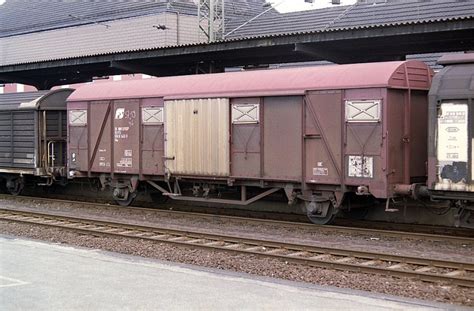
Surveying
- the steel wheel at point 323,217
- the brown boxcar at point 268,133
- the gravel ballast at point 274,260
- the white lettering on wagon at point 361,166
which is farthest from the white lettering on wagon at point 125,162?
the white lettering on wagon at point 361,166

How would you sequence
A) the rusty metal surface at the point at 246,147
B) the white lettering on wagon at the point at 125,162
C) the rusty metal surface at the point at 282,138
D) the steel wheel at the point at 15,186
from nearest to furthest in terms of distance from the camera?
1. the rusty metal surface at the point at 282,138
2. the rusty metal surface at the point at 246,147
3. the white lettering on wagon at the point at 125,162
4. the steel wheel at the point at 15,186

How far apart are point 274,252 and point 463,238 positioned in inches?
149

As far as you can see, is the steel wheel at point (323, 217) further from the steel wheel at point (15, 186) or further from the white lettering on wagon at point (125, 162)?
the steel wheel at point (15, 186)

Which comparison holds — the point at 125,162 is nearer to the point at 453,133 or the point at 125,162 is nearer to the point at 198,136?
the point at 198,136

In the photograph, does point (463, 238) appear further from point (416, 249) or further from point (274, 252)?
point (274, 252)

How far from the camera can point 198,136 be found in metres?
15.7

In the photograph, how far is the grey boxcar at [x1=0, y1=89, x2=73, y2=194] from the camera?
2020 centimetres

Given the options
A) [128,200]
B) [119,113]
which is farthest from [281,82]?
[128,200]

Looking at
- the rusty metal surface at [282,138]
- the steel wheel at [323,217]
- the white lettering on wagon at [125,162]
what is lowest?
the steel wheel at [323,217]

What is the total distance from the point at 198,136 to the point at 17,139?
8162 millimetres

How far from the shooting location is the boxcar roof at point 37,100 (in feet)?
66.5

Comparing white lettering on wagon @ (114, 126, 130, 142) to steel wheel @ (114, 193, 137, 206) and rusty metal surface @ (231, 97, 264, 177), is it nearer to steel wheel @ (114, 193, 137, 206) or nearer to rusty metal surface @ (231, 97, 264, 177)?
steel wheel @ (114, 193, 137, 206)

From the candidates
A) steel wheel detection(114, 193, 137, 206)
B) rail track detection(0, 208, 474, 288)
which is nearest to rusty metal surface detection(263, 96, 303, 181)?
rail track detection(0, 208, 474, 288)

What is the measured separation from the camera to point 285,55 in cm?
2034
